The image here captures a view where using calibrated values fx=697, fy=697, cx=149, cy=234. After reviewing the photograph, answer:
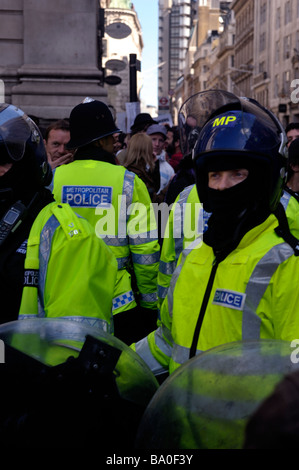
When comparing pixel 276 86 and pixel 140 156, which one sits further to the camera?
pixel 276 86

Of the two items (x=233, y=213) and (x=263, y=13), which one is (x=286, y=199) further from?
(x=263, y=13)

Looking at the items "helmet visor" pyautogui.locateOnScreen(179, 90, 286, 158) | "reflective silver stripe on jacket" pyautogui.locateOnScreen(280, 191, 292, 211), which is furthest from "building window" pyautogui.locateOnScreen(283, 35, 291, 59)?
"helmet visor" pyautogui.locateOnScreen(179, 90, 286, 158)

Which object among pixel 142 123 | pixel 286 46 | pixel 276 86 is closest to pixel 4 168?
pixel 142 123

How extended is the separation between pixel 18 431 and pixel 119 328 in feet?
9.31

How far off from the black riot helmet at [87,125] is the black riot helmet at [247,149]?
1.99m

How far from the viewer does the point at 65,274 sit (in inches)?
92.0

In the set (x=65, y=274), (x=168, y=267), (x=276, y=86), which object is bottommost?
(x=276, y=86)

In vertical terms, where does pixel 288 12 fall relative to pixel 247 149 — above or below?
below

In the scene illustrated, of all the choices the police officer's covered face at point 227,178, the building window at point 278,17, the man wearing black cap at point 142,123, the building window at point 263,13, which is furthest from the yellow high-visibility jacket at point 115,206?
the building window at point 263,13

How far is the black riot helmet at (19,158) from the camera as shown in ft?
8.29

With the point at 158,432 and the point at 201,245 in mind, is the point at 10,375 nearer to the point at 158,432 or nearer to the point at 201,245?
the point at 158,432

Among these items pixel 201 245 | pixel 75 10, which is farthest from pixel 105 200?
pixel 75 10

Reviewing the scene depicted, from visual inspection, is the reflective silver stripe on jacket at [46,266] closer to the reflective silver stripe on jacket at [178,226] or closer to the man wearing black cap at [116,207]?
the reflective silver stripe on jacket at [178,226]

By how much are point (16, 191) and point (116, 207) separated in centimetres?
179
